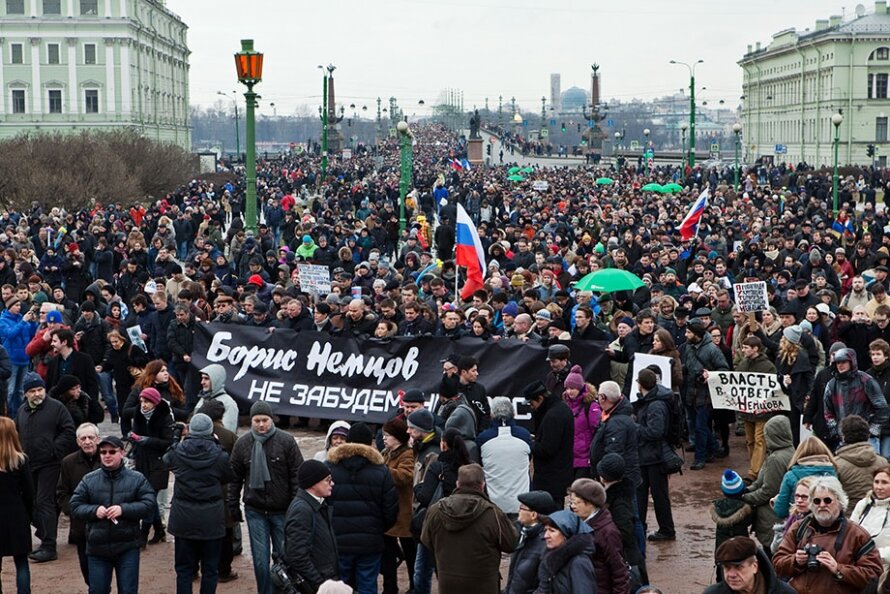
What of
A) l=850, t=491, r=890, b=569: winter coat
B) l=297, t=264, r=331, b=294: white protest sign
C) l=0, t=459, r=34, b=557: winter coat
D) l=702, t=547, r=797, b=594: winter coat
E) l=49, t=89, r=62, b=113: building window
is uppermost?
l=49, t=89, r=62, b=113: building window

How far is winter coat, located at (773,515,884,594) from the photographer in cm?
721

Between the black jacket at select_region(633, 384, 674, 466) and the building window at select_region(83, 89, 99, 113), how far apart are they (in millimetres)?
94898

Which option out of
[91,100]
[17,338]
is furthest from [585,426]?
[91,100]

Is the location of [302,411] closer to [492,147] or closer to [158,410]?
[158,410]

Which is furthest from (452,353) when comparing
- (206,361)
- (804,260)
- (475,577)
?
(804,260)

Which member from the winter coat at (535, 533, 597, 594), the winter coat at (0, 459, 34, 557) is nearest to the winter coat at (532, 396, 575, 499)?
the winter coat at (535, 533, 597, 594)

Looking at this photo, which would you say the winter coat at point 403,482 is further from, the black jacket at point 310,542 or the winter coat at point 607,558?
the winter coat at point 607,558

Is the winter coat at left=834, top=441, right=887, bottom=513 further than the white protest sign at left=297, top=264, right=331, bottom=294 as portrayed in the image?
No

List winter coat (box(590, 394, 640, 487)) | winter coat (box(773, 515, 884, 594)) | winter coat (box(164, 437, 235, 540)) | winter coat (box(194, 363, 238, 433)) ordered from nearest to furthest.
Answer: winter coat (box(773, 515, 884, 594)) → winter coat (box(164, 437, 235, 540)) → winter coat (box(590, 394, 640, 487)) → winter coat (box(194, 363, 238, 433))

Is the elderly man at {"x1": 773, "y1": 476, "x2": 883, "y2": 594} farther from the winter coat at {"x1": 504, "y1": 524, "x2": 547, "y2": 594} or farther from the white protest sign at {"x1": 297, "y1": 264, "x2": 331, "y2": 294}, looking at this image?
the white protest sign at {"x1": 297, "y1": 264, "x2": 331, "y2": 294}

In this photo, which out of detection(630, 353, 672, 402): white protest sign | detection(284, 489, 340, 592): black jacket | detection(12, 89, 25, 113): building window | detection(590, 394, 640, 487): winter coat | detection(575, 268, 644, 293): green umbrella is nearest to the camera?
detection(284, 489, 340, 592): black jacket

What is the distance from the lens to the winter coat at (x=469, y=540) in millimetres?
8125

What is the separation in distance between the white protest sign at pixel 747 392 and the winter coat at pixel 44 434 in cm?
615

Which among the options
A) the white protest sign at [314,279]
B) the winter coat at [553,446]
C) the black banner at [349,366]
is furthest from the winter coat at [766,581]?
the white protest sign at [314,279]
